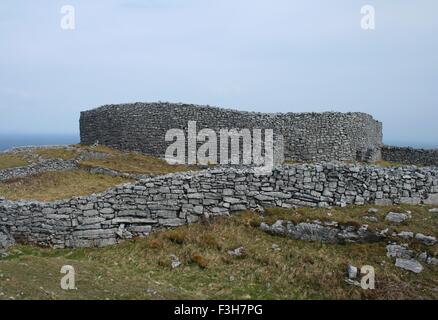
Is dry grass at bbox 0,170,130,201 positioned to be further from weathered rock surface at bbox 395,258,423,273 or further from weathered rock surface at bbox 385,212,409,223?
weathered rock surface at bbox 395,258,423,273

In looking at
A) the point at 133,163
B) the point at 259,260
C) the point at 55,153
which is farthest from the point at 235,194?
the point at 55,153

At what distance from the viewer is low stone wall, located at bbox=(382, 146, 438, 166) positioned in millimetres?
46969

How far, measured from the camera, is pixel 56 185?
30.4m

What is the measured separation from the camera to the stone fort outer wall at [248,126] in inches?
1529

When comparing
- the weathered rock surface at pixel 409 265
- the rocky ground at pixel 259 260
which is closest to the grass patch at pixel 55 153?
the rocky ground at pixel 259 260

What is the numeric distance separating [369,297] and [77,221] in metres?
12.1

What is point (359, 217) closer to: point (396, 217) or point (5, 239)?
point (396, 217)

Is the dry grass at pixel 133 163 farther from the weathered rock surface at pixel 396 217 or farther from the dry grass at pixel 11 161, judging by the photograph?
the weathered rock surface at pixel 396 217

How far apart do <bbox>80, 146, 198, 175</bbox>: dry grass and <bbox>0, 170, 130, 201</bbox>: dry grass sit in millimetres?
1959

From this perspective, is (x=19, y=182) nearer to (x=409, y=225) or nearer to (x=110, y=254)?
(x=110, y=254)

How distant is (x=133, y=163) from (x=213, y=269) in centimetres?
2318

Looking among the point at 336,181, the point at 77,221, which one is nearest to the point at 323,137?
the point at 336,181

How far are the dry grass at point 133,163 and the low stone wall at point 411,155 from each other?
24.6m

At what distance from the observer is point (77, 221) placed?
1989 centimetres
